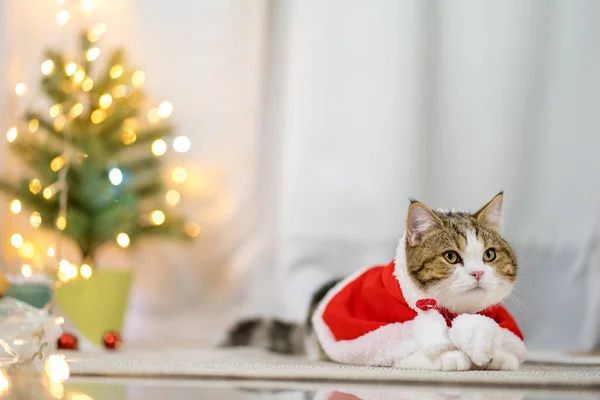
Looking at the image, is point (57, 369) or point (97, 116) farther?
point (97, 116)

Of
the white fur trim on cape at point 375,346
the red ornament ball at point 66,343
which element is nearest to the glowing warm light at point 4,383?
the red ornament ball at point 66,343

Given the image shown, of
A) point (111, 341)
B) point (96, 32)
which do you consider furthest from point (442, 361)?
point (96, 32)

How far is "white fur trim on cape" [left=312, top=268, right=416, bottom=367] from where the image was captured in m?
1.31

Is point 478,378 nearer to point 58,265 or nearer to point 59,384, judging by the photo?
point 59,384

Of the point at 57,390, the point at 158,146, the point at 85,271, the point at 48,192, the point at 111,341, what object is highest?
the point at 158,146

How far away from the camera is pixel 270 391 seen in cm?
110

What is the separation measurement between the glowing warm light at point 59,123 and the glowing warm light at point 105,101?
0.12 m

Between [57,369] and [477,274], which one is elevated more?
[477,274]

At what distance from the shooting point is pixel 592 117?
6.44ft

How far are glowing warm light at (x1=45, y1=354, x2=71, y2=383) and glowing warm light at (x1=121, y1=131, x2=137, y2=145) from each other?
0.80 meters

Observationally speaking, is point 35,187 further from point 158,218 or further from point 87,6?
point 87,6

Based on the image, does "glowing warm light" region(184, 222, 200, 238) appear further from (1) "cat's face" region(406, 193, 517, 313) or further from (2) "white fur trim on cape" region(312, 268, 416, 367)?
(1) "cat's face" region(406, 193, 517, 313)

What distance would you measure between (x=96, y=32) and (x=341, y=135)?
853 mm

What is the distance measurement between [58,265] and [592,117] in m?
1.53
